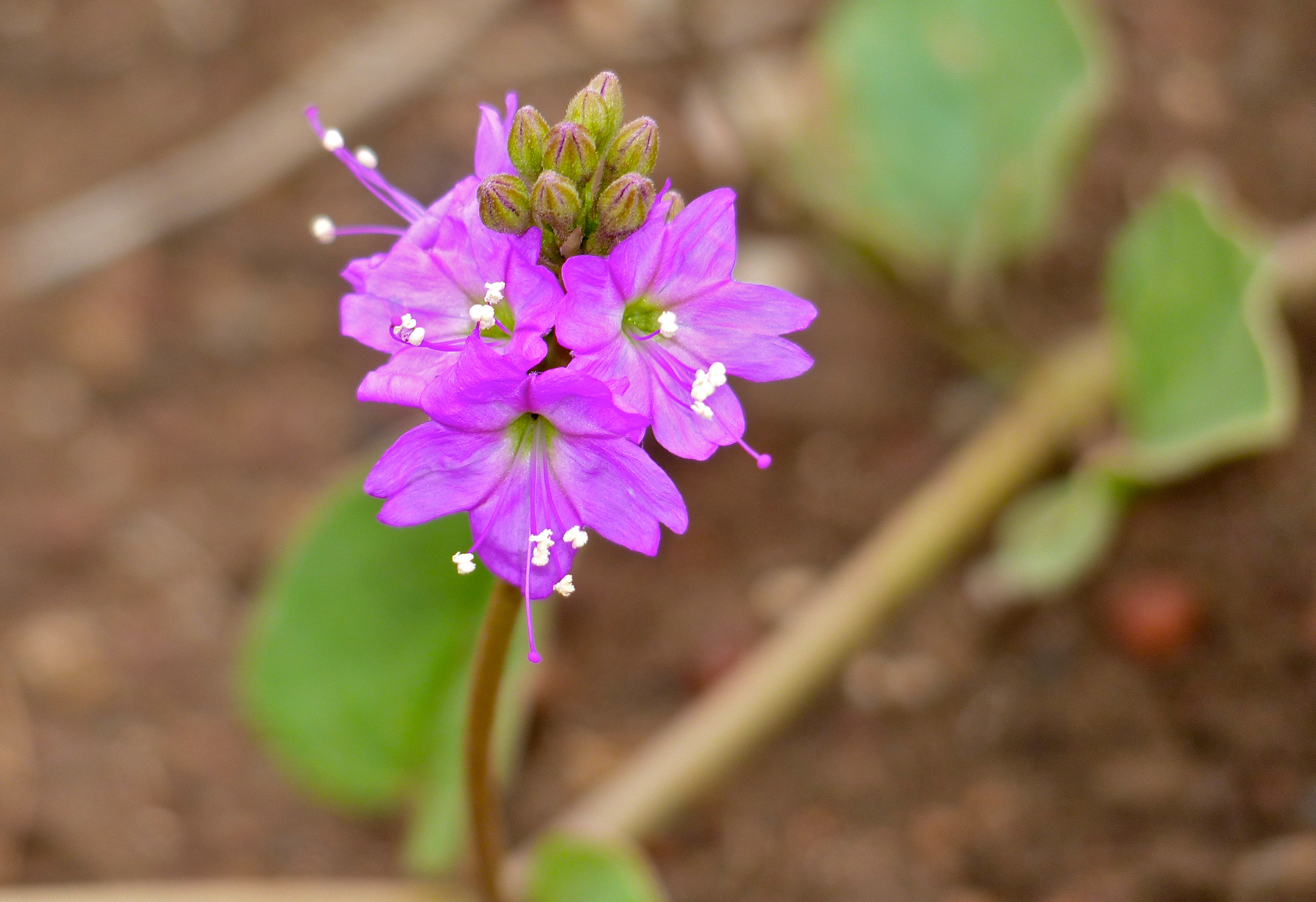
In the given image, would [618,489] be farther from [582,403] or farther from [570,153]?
[570,153]

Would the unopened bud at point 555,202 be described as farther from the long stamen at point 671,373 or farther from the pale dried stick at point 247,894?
the pale dried stick at point 247,894

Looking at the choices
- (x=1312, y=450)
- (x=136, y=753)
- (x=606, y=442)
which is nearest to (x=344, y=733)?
(x=136, y=753)

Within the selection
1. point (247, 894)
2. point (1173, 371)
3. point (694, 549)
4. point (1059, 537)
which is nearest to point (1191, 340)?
point (1173, 371)

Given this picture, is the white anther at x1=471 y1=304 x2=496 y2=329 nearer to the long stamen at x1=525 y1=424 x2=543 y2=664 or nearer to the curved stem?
the long stamen at x1=525 y1=424 x2=543 y2=664

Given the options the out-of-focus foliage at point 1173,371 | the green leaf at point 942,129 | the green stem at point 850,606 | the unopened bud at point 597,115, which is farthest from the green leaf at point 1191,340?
the unopened bud at point 597,115

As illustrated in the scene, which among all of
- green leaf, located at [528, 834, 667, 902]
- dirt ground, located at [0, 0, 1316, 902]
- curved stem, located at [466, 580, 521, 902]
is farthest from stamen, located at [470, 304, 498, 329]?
dirt ground, located at [0, 0, 1316, 902]
